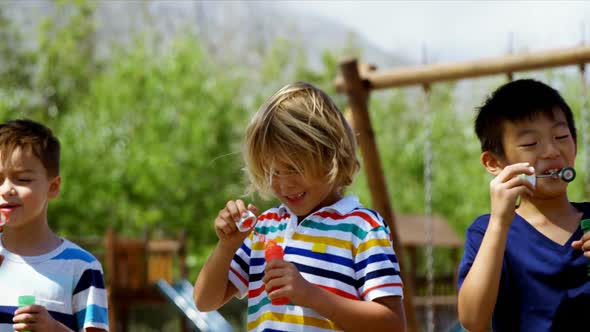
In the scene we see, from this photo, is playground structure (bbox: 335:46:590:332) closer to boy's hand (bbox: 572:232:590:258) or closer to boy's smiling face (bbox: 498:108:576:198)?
boy's smiling face (bbox: 498:108:576:198)

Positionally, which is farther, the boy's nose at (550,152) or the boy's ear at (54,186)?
the boy's ear at (54,186)

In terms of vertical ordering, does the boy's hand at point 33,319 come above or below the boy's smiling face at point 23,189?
below

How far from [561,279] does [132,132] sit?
26819 millimetres

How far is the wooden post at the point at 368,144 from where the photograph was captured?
5035 mm

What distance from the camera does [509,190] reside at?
7.45 feet

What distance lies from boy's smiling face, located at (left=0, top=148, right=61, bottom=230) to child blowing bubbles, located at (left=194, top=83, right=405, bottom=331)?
0.65 metres

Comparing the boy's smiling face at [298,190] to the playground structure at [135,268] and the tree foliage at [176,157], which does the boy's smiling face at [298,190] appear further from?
the tree foliage at [176,157]

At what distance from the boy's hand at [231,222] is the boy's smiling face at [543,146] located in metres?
0.77

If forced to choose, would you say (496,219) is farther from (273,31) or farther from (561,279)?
(273,31)

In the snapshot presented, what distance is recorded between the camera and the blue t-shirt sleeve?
2439 millimetres

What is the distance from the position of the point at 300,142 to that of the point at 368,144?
2.78m

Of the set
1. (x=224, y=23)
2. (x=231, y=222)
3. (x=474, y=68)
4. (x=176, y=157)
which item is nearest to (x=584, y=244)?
(x=231, y=222)

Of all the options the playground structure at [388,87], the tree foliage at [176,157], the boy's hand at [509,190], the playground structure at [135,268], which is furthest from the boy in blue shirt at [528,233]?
the tree foliage at [176,157]

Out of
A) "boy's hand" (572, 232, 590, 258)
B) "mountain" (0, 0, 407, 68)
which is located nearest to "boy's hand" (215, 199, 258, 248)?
"boy's hand" (572, 232, 590, 258)
